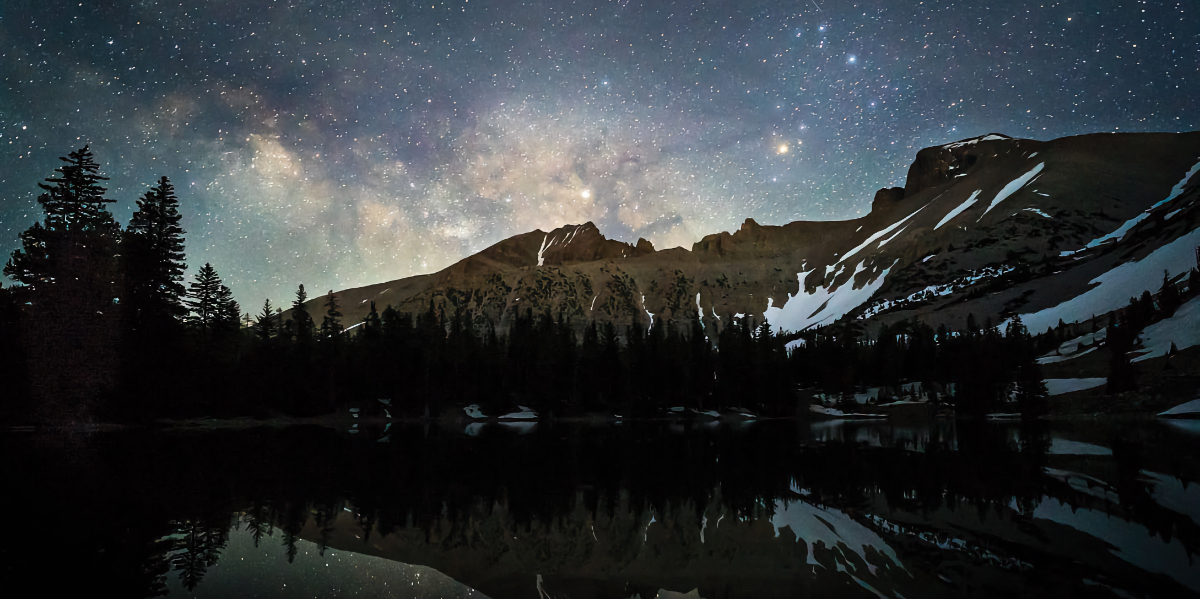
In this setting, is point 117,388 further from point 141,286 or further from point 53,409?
point 141,286

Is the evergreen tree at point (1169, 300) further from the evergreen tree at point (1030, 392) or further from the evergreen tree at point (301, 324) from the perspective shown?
the evergreen tree at point (301, 324)

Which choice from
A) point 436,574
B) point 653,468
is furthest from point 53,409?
point 436,574

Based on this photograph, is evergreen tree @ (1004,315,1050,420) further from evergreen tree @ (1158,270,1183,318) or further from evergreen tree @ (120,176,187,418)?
evergreen tree @ (120,176,187,418)

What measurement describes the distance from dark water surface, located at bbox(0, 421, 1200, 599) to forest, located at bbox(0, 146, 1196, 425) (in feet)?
116

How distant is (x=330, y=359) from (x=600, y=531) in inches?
3552

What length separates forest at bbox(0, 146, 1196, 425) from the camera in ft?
174

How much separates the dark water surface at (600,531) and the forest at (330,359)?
3534cm

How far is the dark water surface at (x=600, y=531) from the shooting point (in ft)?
32.6

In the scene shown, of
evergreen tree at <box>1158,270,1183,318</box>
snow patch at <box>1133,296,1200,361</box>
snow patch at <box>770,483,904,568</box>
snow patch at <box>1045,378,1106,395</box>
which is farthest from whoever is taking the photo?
evergreen tree at <box>1158,270,1183,318</box>

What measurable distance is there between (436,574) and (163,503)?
9.98 metres

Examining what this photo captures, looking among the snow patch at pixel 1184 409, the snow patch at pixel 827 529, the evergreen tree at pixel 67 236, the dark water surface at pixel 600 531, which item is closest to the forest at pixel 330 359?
the evergreen tree at pixel 67 236

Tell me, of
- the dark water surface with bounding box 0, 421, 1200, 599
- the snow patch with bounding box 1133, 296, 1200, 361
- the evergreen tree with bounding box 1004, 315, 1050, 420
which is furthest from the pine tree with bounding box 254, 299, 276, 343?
the snow patch with bounding box 1133, 296, 1200, 361

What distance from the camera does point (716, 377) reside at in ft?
386

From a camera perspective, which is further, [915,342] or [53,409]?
[915,342]
